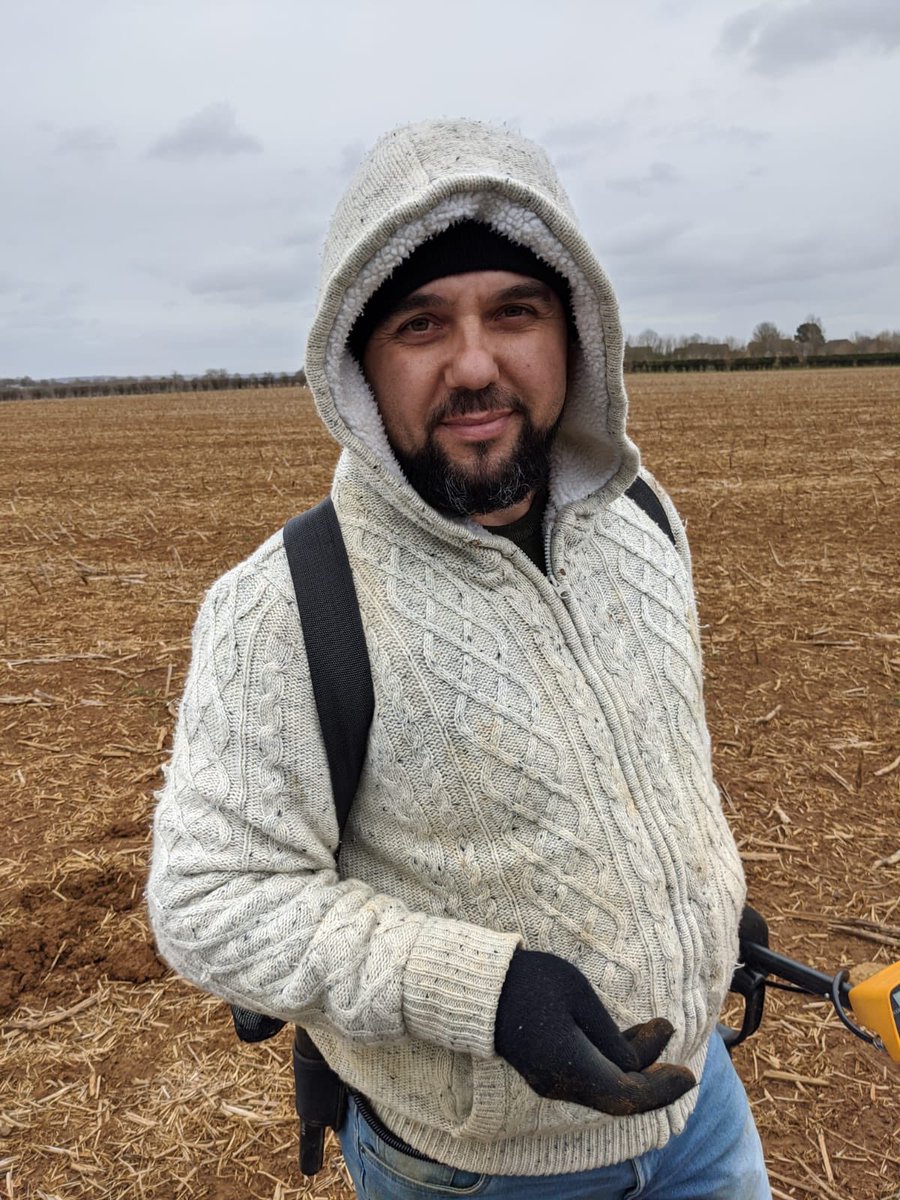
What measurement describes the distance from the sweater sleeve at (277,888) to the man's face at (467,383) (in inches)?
14.0

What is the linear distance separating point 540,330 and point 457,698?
0.69 m

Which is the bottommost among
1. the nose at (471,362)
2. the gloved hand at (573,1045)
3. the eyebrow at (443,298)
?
the gloved hand at (573,1045)

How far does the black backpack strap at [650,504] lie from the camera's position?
6.93 ft

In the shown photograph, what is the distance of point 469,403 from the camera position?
5.52ft

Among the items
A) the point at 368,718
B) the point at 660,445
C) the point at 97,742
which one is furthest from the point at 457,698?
the point at 660,445

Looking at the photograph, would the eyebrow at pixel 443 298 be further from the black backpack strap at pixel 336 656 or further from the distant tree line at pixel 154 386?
the distant tree line at pixel 154 386

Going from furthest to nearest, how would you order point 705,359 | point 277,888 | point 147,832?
point 705,359
point 147,832
point 277,888

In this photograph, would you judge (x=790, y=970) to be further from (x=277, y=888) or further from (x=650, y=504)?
(x=277, y=888)

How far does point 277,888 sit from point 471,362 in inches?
36.6

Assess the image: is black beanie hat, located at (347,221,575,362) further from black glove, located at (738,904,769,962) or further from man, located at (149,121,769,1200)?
black glove, located at (738,904,769,962)

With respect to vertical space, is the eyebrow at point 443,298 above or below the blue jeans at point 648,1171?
above

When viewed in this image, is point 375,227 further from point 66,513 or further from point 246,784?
point 66,513

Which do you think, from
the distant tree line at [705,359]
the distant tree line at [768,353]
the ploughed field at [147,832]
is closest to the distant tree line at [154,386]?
the distant tree line at [705,359]

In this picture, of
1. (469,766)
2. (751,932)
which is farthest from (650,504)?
(751,932)
